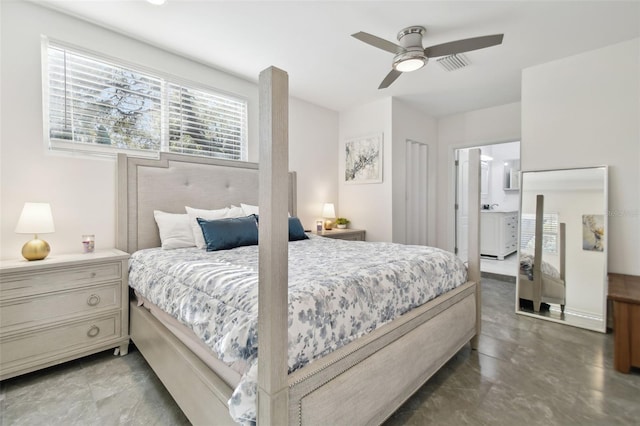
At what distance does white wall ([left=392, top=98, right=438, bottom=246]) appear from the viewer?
4082 mm

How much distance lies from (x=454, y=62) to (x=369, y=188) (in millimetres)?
1894

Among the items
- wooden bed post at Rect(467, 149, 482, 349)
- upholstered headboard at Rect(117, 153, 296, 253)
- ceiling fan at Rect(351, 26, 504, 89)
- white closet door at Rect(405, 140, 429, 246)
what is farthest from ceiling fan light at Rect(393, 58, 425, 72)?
white closet door at Rect(405, 140, 429, 246)

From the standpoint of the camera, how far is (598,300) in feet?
8.75

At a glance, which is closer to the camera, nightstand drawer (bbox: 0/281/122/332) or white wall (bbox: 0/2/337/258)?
nightstand drawer (bbox: 0/281/122/332)

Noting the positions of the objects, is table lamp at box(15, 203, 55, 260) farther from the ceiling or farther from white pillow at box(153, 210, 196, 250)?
the ceiling

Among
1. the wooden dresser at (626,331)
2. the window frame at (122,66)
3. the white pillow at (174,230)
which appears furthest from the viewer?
the white pillow at (174,230)

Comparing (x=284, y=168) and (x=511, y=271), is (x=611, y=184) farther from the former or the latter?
(x=284, y=168)

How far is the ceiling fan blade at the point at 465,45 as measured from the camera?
6.77 feet

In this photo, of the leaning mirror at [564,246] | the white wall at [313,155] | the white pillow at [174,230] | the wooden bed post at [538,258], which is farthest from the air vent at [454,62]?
the white pillow at [174,230]

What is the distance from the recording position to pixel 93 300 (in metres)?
2.06

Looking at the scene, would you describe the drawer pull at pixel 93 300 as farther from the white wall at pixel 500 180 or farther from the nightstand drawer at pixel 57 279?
the white wall at pixel 500 180

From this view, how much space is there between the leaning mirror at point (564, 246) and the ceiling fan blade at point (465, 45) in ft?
5.39

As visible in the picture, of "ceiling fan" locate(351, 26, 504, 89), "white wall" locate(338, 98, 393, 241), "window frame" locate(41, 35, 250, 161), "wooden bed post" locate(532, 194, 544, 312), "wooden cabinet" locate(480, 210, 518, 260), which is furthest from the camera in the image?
"wooden cabinet" locate(480, 210, 518, 260)

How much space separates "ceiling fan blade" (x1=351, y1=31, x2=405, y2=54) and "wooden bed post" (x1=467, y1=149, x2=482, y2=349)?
3.30 ft
